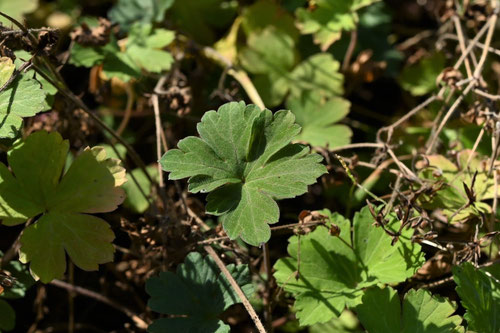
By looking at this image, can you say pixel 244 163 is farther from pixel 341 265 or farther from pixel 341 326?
pixel 341 326

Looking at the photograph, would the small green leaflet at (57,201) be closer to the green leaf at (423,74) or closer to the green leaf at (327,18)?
the green leaf at (327,18)

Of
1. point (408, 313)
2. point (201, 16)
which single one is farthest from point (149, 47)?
point (408, 313)

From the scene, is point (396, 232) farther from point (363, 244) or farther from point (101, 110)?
point (101, 110)

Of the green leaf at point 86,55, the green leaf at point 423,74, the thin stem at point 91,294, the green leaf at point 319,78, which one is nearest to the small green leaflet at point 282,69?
the green leaf at point 319,78

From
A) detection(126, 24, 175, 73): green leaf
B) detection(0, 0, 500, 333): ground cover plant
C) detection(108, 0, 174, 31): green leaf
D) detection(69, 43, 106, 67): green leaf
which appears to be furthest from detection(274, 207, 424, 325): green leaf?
detection(108, 0, 174, 31): green leaf

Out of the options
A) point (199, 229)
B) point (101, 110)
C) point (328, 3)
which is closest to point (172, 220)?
point (199, 229)

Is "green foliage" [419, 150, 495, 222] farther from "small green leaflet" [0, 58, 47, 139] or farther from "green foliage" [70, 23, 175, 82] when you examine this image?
"small green leaflet" [0, 58, 47, 139]
